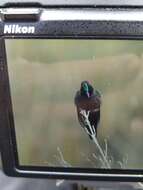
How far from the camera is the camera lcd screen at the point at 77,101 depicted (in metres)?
0.66

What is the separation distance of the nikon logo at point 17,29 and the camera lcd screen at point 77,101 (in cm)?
1

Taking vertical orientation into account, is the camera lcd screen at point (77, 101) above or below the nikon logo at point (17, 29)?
below

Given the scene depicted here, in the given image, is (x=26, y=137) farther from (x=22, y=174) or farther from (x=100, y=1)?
(x=100, y=1)

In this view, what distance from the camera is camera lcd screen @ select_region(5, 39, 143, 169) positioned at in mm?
664

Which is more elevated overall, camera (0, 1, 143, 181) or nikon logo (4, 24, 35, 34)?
nikon logo (4, 24, 35, 34)

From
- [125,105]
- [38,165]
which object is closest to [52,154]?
[38,165]

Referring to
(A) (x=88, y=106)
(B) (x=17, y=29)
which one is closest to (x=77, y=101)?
(A) (x=88, y=106)

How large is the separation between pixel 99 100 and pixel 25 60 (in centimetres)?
11

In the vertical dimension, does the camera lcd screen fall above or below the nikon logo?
below

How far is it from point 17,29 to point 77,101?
0.41 ft

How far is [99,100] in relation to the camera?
685 millimetres

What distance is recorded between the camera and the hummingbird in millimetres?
676

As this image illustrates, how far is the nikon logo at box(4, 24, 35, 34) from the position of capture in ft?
2.14

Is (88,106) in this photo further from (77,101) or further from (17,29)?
(17,29)
